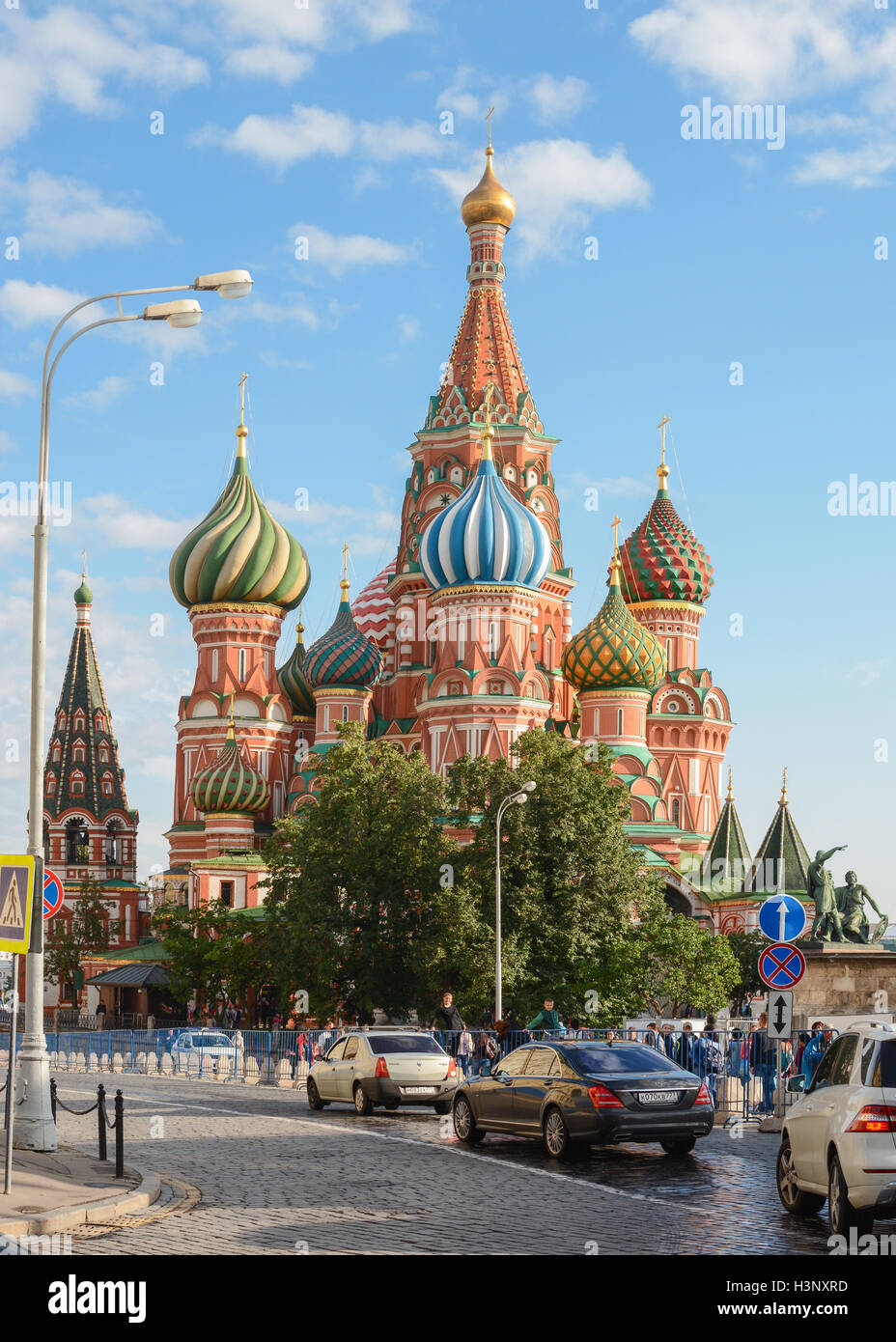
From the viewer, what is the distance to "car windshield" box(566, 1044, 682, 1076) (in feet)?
58.0

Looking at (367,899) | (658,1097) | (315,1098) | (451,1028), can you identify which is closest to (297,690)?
(367,899)

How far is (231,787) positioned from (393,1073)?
49.5 metres

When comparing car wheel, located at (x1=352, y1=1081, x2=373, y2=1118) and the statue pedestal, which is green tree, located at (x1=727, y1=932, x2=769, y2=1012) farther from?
car wheel, located at (x1=352, y1=1081, x2=373, y2=1118)

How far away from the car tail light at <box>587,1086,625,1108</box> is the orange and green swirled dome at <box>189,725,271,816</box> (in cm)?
5670

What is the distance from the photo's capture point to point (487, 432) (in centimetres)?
6675

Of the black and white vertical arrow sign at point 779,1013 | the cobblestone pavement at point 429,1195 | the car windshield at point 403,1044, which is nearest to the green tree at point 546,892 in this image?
the car windshield at point 403,1044

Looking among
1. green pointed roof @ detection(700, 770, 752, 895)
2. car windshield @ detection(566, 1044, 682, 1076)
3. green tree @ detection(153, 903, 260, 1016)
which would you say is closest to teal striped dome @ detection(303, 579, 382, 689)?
green tree @ detection(153, 903, 260, 1016)

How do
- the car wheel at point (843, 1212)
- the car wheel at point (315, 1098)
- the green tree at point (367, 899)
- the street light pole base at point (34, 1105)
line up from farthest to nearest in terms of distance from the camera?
the green tree at point (367, 899) → the car wheel at point (315, 1098) → the street light pole base at point (34, 1105) → the car wheel at point (843, 1212)

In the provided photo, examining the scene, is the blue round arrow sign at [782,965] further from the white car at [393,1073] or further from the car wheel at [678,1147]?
the white car at [393,1073]

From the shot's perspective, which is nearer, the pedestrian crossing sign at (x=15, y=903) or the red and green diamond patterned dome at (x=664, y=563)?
the pedestrian crossing sign at (x=15, y=903)

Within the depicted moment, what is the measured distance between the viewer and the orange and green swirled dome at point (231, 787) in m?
72.9

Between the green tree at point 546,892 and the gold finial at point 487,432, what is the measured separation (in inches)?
915

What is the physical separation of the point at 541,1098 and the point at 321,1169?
8.82 feet
